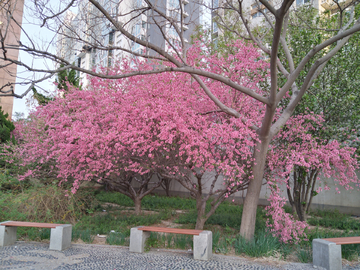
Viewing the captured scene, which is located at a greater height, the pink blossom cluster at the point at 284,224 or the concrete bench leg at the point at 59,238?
the pink blossom cluster at the point at 284,224

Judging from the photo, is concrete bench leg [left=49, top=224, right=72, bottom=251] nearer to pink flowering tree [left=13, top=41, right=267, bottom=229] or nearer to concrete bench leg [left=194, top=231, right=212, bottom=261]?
pink flowering tree [left=13, top=41, right=267, bottom=229]

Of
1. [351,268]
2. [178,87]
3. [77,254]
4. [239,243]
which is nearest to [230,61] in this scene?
[178,87]

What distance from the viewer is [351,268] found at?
4074mm

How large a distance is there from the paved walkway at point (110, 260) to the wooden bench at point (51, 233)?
0.44 feet

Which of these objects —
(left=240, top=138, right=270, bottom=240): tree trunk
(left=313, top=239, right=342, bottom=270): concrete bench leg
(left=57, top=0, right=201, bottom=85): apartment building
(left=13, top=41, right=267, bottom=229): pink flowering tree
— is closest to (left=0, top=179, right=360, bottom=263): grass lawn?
(left=240, top=138, right=270, bottom=240): tree trunk

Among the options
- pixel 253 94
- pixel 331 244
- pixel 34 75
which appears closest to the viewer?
pixel 331 244

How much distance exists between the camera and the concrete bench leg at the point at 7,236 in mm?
5078

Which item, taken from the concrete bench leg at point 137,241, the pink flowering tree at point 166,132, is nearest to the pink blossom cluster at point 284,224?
the pink flowering tree at point 166,132

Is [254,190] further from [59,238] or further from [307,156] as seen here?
[59,238]

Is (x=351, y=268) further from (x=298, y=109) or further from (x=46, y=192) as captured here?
(x=46, y=192)

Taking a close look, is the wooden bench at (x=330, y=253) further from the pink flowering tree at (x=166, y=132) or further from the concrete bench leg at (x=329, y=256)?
the pink flowering tree at (x=166, y=132)

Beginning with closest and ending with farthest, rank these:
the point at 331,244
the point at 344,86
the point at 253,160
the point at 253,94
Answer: the point at 331,244 < the point at 253,94 < the point at 253,160 < the point at 344,86

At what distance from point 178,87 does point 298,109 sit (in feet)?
10.9

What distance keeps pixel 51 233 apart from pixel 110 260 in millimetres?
1410
